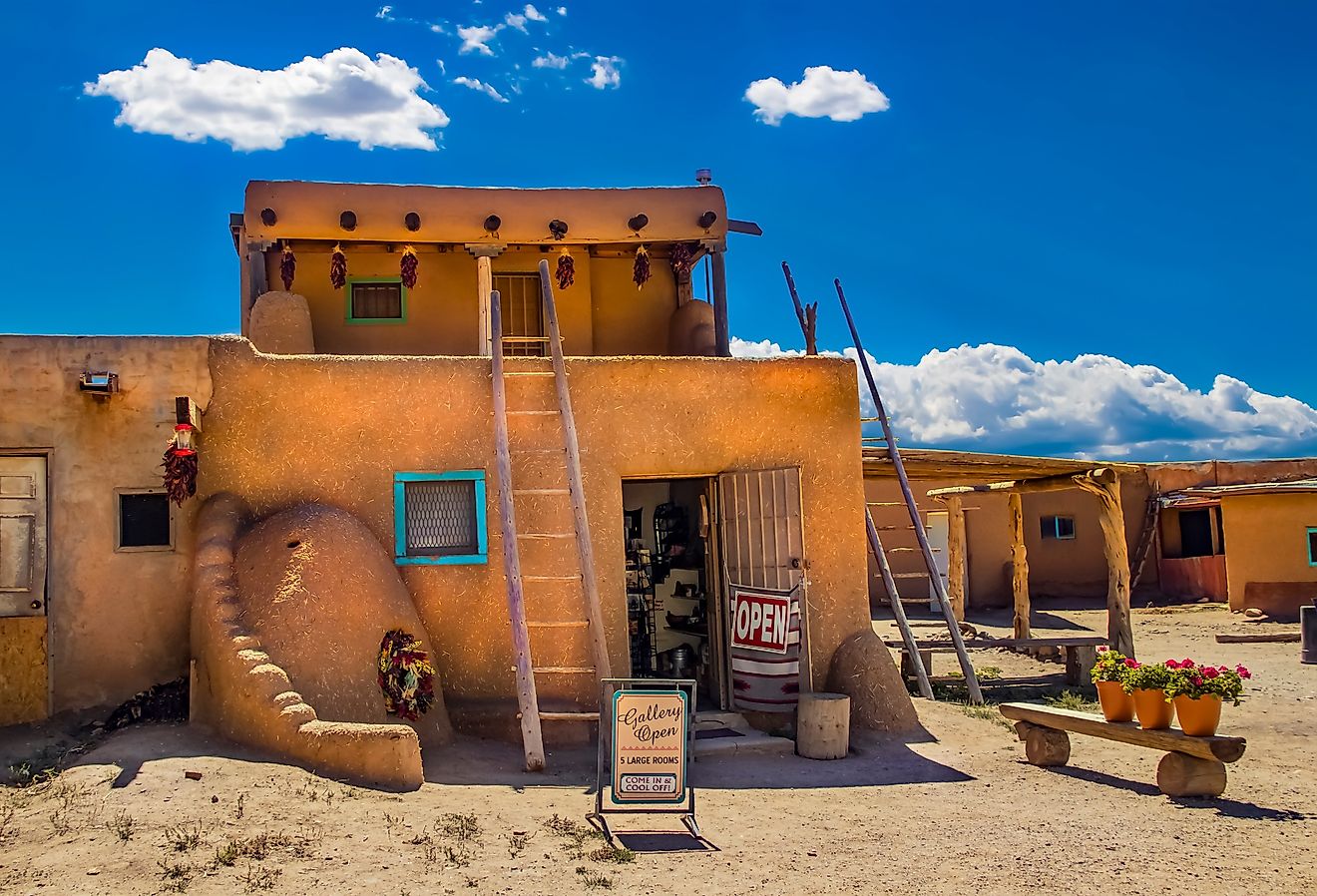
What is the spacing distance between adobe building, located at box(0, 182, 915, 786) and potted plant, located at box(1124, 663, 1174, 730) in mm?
2729

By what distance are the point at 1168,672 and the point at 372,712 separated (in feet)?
20.5

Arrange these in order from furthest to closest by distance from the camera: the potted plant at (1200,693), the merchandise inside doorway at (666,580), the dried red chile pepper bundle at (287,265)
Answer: the dried red chile pepper bundle at (287,265)
the merchandise inside doorway at (666,580)
the potted plant at (1200,693)

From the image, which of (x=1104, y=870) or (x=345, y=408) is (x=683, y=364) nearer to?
(x=345, y=408)

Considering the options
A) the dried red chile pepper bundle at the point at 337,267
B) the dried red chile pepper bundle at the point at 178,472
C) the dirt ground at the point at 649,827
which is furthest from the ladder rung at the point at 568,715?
the dried red chile pepper bundle at the point at 337,267

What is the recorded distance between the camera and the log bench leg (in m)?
10.0

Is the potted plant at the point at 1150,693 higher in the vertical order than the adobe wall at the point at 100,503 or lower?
lower

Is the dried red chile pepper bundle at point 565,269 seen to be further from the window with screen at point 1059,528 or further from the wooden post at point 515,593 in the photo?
the window with screen at point 1059,528

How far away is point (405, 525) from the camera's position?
10.8 meters

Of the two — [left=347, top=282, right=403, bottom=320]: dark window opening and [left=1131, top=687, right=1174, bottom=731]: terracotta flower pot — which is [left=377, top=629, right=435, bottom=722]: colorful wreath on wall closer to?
[left=1131, top=687, right=1174, bottom=731]: terracotta flower pot

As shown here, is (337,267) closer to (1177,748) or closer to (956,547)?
(1177,748)

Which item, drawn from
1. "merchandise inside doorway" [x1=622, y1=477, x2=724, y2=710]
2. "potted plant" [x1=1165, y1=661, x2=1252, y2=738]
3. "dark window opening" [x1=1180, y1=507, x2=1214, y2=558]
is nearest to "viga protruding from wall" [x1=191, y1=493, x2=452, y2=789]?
"merchandise inside doorway" [x1=622, y1=477, x2=724, y2=710]

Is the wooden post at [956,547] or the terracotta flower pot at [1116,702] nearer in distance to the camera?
the terracotta flower pot at [1116,702]

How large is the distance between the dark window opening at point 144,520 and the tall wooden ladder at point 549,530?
3.07 meters

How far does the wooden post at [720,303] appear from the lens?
50.3 ft
